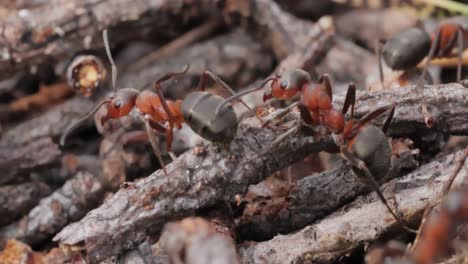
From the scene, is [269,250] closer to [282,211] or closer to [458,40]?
[282,211]

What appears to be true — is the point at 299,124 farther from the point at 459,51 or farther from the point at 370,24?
the point at 370,24

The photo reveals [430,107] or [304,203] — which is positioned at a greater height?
[430,107]

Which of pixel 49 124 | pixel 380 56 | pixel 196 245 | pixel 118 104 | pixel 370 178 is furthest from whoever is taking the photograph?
pixel 380 56

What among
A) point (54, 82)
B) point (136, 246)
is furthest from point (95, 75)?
point (136, 246)

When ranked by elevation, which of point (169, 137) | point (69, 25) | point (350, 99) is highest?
point (69, 25)

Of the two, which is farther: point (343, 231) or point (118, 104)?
point (118, 104)

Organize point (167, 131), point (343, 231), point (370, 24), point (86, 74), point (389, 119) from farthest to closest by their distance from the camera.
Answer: point (370, 24) < point (86, 74) < point (167, 131) < point (389, 119) < point (343, 231)

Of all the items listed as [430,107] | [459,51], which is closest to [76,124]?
[430,107]
